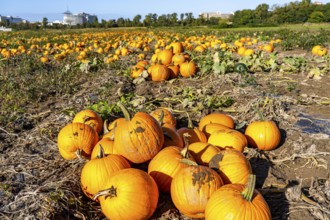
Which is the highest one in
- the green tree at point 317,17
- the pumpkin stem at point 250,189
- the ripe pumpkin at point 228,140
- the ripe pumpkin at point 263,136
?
the pumpkin stem at point 250,189

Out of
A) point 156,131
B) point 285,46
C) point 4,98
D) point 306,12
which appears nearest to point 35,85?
point 4,98

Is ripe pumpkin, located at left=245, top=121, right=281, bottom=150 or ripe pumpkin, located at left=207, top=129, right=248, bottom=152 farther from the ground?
ripe pumpkin, located at left=207, top=129, right=248, bottom=152

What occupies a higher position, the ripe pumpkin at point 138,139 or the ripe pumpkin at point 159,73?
the ripe pumpkin at point 138,139

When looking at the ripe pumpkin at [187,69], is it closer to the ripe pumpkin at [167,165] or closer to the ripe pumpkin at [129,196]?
the ripe pumpkin at [167,165]

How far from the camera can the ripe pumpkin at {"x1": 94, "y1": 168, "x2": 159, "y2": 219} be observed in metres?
2.73

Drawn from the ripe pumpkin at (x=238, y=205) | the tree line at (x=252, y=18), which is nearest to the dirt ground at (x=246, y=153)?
the ripe pumpkin at (x=238, y=205)

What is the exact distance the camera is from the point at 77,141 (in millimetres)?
3689

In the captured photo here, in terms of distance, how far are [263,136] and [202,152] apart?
1.15m

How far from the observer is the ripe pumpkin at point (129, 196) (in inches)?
108

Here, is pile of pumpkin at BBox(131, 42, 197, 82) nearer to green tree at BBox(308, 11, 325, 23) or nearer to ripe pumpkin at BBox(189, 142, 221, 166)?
ripe pumpkin at BBox(189, 142, 221, 166)

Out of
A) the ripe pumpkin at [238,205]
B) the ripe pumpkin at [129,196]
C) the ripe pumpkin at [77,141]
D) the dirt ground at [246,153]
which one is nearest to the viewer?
the ripe pumpkin at [238,205]

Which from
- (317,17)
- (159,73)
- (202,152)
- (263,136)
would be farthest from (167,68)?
(317,17)

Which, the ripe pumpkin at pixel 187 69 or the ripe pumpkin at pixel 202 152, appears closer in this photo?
the ripe pumpkin at pixel 202 152

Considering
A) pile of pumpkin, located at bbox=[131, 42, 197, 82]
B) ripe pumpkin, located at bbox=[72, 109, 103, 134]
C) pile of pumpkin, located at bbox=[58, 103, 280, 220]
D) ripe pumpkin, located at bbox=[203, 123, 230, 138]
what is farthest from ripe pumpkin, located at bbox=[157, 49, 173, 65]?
pile of pumpkin, located at bbox=[58, 103, 280, 220]
